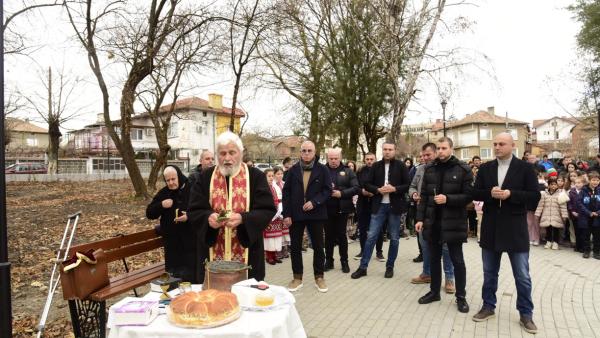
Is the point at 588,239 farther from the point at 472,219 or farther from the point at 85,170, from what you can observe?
the point at 85,170

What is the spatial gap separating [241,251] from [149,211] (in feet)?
Result: 6.60

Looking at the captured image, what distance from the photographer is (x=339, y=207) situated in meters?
7.09

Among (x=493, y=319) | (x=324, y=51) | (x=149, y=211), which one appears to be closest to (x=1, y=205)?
(x=149, y=211)

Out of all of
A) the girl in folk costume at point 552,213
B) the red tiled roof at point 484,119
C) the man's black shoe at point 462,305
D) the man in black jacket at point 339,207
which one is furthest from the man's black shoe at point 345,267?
the red tiled roof at point 484,119

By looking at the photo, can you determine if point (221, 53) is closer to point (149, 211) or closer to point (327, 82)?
point (327, 82)

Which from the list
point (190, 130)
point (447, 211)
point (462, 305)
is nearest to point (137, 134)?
point (190, 130)

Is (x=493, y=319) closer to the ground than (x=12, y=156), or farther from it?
closer to the ground

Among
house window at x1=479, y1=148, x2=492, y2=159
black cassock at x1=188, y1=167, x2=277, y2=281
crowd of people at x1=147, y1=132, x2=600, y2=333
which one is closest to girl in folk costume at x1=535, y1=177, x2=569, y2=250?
crowd of people at x1=147, y1=132, x2=600, y2=333

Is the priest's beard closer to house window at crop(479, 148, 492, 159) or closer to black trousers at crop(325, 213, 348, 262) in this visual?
black trousers at crop(325, 213, 348, 262)

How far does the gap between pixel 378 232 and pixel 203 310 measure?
186 inches

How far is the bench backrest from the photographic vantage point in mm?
4527

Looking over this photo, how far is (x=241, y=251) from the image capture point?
3787 mm

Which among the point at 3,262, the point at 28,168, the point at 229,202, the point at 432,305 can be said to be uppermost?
the point at 28,168

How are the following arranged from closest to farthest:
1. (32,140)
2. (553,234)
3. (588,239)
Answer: (588,239) < (553,234) < (32,140)
